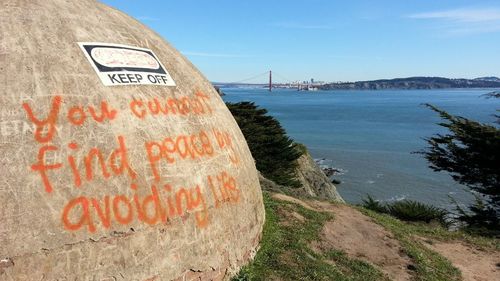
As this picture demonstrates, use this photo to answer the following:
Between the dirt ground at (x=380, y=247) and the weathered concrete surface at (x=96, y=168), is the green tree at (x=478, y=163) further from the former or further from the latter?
the weathered concrete surface at (x=96, y=168)

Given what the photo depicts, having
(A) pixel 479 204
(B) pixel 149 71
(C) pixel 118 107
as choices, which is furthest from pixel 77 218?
(A) pixel 479 204

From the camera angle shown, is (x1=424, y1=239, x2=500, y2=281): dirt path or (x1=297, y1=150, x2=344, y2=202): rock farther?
(x1=297, y1=150, x2=344, y2=202): rock

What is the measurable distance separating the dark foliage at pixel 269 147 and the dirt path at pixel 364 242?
10924 mm

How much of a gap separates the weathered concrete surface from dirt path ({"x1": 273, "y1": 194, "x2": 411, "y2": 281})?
3128mm

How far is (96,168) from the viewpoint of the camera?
17.2 feet

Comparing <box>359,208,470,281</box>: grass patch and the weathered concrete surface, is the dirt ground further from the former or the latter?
the weathered concrete surface

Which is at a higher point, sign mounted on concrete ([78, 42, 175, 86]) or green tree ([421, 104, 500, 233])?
sign mounted on concrete ([78, 42, 175, 86])

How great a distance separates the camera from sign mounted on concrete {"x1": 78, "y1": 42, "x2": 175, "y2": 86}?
5859mm

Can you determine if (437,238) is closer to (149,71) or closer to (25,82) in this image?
(149,71)

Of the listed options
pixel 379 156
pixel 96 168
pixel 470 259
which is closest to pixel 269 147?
pixel 470 259

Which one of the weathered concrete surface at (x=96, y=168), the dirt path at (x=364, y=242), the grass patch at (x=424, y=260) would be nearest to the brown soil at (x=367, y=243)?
the dirt path at (x=364, y=242)

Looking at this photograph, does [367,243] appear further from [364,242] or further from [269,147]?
[269,147]

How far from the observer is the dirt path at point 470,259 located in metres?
10.1

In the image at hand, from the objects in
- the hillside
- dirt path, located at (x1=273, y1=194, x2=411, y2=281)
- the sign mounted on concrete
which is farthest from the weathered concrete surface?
dirt path, located at (x1=273, y1=194, x2=411, y2=281)
